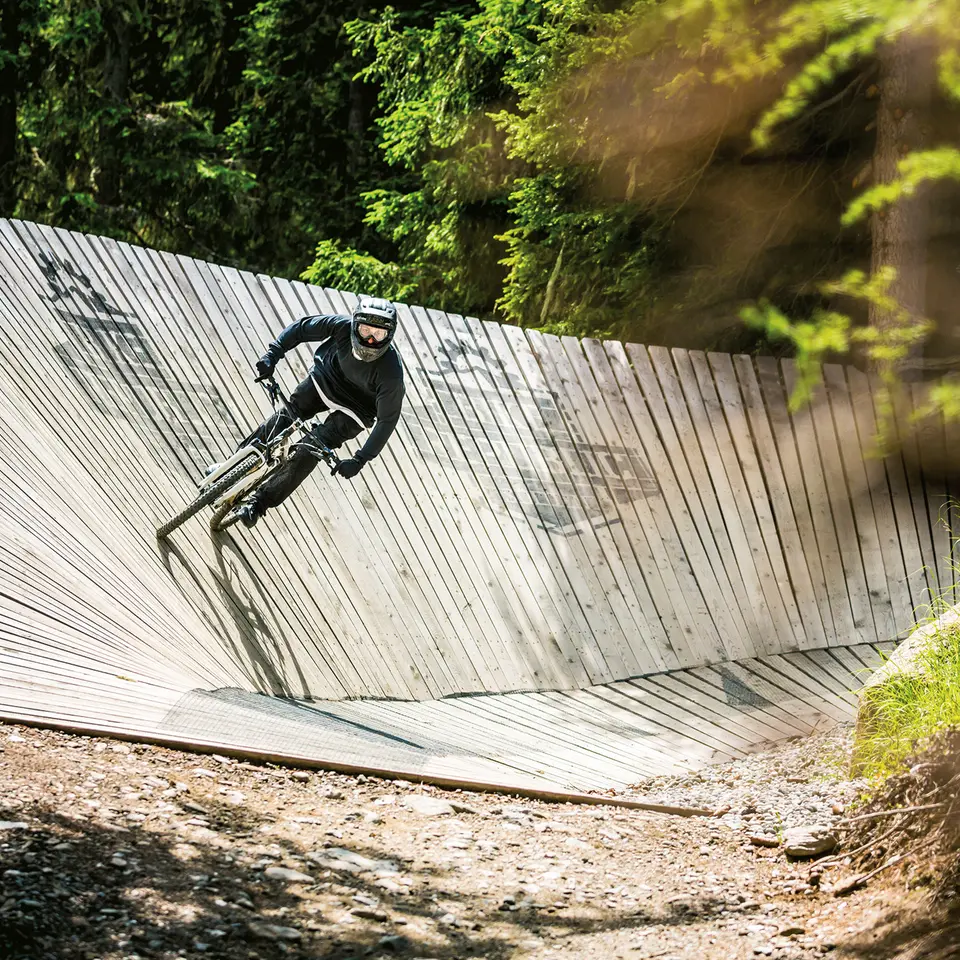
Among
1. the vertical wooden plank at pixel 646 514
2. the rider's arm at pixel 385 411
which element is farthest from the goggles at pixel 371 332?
the vertical wooden plank at pixel 646 514

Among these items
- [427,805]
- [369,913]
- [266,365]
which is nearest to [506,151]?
[266,365]

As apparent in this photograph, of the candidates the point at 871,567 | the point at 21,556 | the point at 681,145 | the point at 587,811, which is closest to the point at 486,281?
the point at 681,145

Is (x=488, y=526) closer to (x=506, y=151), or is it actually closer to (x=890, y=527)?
(x=890, y=527)

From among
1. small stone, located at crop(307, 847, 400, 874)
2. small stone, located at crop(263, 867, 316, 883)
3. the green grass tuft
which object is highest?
the green grass tuft

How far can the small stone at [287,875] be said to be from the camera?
3.67 m

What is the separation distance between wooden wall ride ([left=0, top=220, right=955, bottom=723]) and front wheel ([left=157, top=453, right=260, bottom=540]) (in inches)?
4.2

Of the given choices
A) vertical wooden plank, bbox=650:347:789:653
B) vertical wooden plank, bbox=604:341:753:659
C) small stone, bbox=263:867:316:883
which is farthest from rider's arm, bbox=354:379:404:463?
small stone, bbox=263:867:316:883

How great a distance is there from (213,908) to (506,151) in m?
12.2

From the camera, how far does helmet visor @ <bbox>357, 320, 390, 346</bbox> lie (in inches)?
273

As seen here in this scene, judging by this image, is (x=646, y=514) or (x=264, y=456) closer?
(x=264, y=456)

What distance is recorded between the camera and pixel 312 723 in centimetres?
580

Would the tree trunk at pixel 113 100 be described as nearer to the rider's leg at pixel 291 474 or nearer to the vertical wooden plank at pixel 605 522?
the vertical wooden plank at pixel 605 522

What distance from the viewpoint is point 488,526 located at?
8.63 m

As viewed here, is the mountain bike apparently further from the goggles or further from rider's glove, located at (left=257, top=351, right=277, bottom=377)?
the goggles
